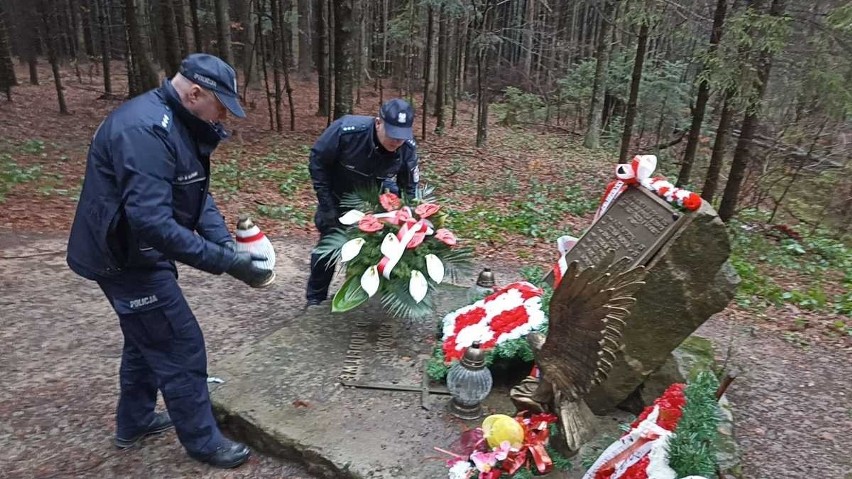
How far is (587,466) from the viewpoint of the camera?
2576mm

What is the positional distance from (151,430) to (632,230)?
3.03 m

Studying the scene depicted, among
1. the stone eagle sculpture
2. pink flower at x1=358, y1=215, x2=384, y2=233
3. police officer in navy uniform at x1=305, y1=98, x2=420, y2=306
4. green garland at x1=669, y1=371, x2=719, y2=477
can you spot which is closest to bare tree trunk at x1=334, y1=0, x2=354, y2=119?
police officer in navy uniform at x1=305, y1=98, x2=420, y2=306

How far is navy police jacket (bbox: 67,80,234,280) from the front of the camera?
7.02ft

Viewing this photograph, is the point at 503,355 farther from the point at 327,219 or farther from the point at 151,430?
the point at 151,430

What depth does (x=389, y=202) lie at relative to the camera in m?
3.70

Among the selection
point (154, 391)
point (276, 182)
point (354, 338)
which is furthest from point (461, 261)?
point (276, 182)

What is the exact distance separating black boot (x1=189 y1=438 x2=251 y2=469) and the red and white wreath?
1193mm

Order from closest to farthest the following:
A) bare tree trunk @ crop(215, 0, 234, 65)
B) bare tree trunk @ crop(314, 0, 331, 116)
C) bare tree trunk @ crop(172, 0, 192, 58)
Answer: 1. bare tree trunk @ crop(314, 0, 331, 116)
2. bare tree trunk @ crop(215, 0, 234, 65)
3. bare tree trunk @ crop(172, 0, 192, 58)

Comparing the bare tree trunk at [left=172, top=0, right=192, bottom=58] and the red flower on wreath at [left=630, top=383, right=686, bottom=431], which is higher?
the bare tree trunk at [left=172, top=0, right=192, bottom=58]

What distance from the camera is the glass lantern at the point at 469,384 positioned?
9.16 ft

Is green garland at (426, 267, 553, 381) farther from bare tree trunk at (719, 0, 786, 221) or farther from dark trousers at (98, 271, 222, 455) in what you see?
bare tree trunk at (719, 0, 786, 221)

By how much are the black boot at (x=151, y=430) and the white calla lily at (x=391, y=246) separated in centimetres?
151

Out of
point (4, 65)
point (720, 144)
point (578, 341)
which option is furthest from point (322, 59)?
point (578, 341)

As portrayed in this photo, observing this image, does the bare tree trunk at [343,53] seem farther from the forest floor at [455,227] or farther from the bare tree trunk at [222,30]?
the bare tree trunk at [222,30]
